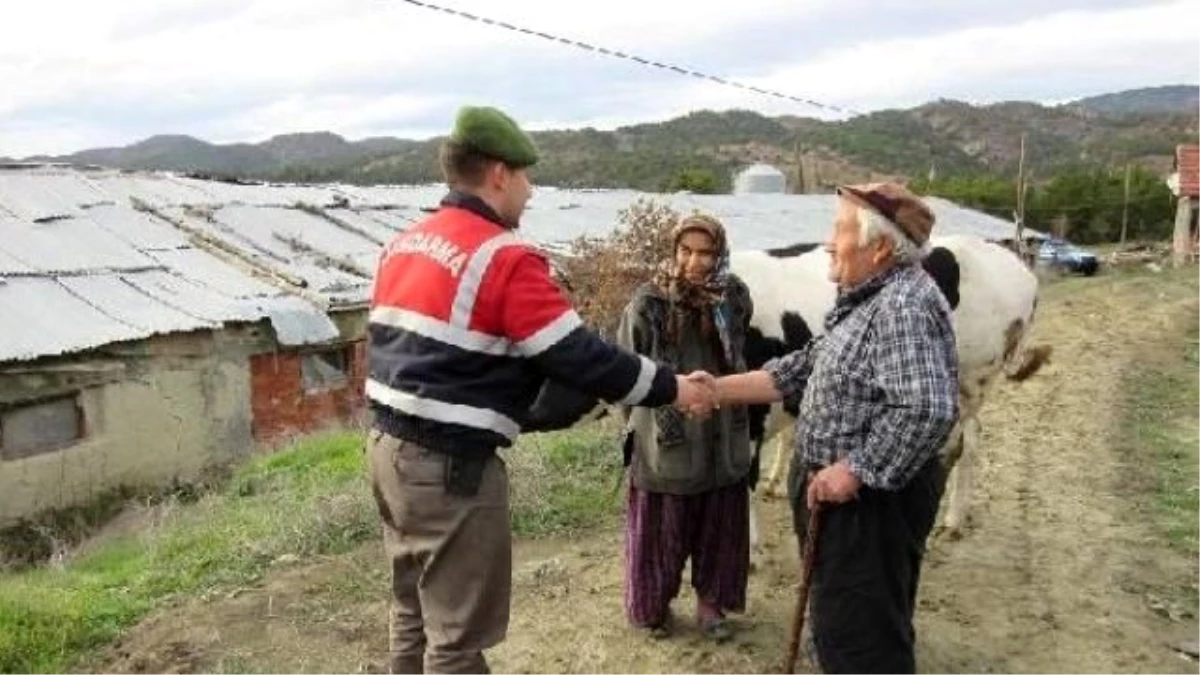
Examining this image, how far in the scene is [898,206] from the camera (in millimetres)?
2867

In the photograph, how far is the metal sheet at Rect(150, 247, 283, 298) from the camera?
1384cm

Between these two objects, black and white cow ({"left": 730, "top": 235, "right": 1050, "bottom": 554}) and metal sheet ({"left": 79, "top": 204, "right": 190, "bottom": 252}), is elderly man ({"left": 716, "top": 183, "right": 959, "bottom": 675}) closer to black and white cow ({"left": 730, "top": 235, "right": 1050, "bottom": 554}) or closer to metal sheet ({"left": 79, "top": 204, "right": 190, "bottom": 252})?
black and white cow ({"left": 730, "top": 235, "right": 1050, "bottom": 554})

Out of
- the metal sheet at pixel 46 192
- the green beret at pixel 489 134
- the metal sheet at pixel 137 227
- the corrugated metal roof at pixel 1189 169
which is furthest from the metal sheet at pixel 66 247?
the corrugated metal roof at pixel 1189 169

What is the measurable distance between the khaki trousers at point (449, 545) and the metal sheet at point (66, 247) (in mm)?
11711

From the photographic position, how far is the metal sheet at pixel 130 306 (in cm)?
1231

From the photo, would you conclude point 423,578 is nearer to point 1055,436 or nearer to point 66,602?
point 66,602

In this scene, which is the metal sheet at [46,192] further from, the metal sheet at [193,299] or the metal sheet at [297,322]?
the metal sheet at [297,322]

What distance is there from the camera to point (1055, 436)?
7406mm

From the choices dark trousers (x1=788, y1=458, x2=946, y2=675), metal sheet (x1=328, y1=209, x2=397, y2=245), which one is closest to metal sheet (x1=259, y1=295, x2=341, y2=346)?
metal sheet (x1=328, y1=209, x2=397, y2=245)

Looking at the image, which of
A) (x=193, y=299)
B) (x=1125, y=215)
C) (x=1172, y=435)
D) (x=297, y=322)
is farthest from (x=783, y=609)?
(x=1125, y=215)

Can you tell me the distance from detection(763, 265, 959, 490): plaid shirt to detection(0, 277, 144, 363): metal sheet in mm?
10061

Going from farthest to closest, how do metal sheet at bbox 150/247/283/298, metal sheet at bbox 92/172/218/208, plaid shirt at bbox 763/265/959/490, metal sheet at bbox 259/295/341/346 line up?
1. metal sheet at bbox 92/172/218/208
2. metal sheet at bbox 150/247/283/298
3. metal sheet at bbox 259/295/341/346
4. plaid shirt at bbox 763/265/959/490

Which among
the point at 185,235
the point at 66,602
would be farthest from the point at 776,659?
the point at 185,235

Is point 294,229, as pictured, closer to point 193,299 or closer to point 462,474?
point 193,299
